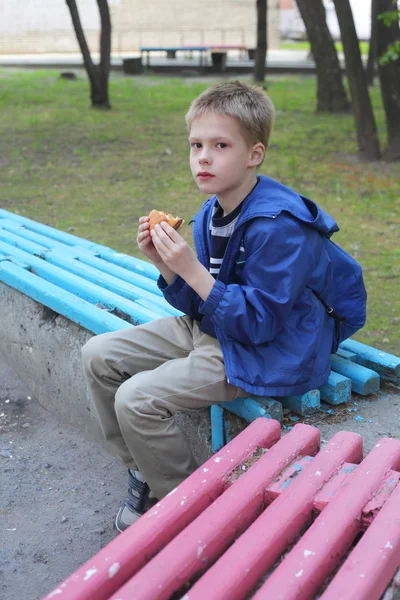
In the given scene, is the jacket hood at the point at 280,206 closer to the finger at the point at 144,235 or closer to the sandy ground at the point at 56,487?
the finger at the point at 144,235

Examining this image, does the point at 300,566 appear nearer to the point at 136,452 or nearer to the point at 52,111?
the point at 136,452

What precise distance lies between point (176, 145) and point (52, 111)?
3.37 meters

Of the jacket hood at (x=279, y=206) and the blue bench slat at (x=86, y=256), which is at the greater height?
the jacket hood at (x=279, y=206)

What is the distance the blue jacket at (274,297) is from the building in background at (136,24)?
29.1 meters

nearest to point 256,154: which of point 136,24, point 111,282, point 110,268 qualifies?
point 111,282

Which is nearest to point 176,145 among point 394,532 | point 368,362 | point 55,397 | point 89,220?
point 89,220

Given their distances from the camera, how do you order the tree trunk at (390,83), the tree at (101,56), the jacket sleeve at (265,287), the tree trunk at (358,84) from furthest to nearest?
the tree at (101,56), the tree trunk at (390,83), the tree trunk at (358,84), the jacket sleeve at (265,287)

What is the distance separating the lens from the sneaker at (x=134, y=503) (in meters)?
2.54

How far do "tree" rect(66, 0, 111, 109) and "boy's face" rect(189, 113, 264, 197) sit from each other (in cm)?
994

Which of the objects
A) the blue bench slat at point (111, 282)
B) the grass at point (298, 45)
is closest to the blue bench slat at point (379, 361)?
the blue bench slat at point (111, 282)

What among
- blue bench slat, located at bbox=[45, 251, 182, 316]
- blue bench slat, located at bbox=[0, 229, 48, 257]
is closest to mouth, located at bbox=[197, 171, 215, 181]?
blue bench slat, located at bbox=[45, 251, 182, 316]

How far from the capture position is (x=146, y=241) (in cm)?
242

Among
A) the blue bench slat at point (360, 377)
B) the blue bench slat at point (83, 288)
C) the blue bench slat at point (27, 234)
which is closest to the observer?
the blue bench slat at point (360, 377)

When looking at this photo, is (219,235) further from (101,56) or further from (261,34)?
(261,34)
